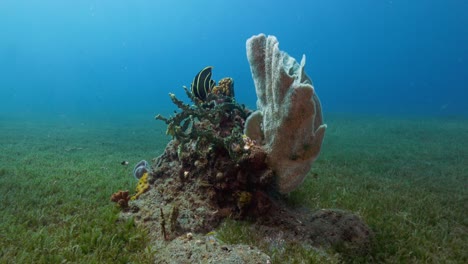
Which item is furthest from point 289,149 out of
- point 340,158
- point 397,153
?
point 397,153

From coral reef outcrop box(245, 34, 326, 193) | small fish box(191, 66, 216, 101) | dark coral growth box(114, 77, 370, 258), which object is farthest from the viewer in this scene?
small fish box(191, 66, 216, 101)

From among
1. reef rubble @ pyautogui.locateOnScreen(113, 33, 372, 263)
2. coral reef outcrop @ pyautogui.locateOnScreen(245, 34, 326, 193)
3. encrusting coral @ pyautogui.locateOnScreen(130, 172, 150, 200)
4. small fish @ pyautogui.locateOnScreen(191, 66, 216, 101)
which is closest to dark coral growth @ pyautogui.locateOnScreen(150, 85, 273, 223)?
reef rubble @ pyautogui.locateOnScreen(113, 33, 372, 263)

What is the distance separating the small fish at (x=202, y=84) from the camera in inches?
218

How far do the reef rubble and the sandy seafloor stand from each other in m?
0.68

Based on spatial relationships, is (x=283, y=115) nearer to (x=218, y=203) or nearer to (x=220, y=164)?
(x=220, y=164)

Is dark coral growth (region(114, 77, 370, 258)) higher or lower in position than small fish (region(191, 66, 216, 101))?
lower

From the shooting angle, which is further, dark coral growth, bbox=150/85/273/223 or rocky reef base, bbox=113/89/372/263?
dark coral growth, bbox=150/85/273/223

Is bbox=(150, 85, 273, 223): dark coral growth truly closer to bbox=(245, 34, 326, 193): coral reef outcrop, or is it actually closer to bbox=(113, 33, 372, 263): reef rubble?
bbox=(113, 33, 372, 263): reef rubble

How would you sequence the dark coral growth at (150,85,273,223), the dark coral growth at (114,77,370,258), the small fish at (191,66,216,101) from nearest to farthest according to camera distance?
the dark coral growth at (114,77,370,258) → the dark coral growth at (150,85,273,223) → the small fish at (191,66,216,101)

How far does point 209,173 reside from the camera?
4.62m

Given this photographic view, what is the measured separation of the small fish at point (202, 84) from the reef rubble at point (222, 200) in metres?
0.42

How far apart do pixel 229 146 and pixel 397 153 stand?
989 cm

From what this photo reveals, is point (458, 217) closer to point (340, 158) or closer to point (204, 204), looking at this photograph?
point (204, 204)

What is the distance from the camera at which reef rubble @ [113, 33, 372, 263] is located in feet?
13.7
